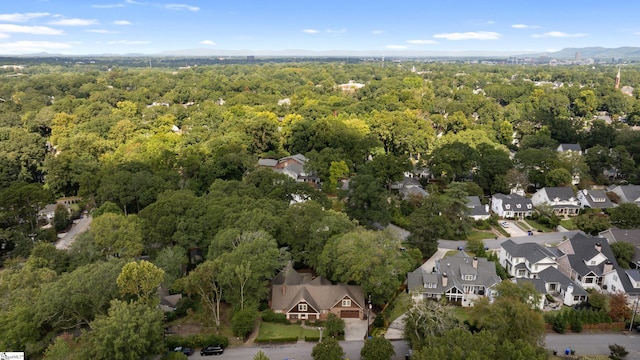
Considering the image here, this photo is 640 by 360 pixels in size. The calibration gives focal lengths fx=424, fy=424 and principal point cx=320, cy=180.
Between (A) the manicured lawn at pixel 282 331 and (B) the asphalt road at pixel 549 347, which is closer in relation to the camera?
(B) the asphalt road at pixel 549 347

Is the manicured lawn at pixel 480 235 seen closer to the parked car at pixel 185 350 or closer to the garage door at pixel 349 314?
the garage door at pixel 349 314

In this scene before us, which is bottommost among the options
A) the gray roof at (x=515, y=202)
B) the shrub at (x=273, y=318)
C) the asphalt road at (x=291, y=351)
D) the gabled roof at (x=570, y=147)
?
the asphalt road at (x=291, y=351)

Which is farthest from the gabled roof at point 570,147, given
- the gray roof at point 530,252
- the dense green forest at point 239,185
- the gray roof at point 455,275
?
the gray roof at point 455,275

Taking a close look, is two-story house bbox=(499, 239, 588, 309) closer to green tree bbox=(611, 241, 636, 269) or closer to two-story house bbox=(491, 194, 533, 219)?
green tree bbox=(611, 241, 636, 269)

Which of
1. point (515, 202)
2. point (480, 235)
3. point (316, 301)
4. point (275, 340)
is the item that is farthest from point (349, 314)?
point (515, 202)

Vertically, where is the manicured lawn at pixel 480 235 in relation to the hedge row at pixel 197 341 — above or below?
above

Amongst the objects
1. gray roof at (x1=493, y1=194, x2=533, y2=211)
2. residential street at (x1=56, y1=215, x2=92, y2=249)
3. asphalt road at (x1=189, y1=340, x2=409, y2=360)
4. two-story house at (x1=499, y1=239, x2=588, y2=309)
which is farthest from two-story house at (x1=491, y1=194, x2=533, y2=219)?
residential street at (x1=56, y1=215, x2=92, y2=249)
